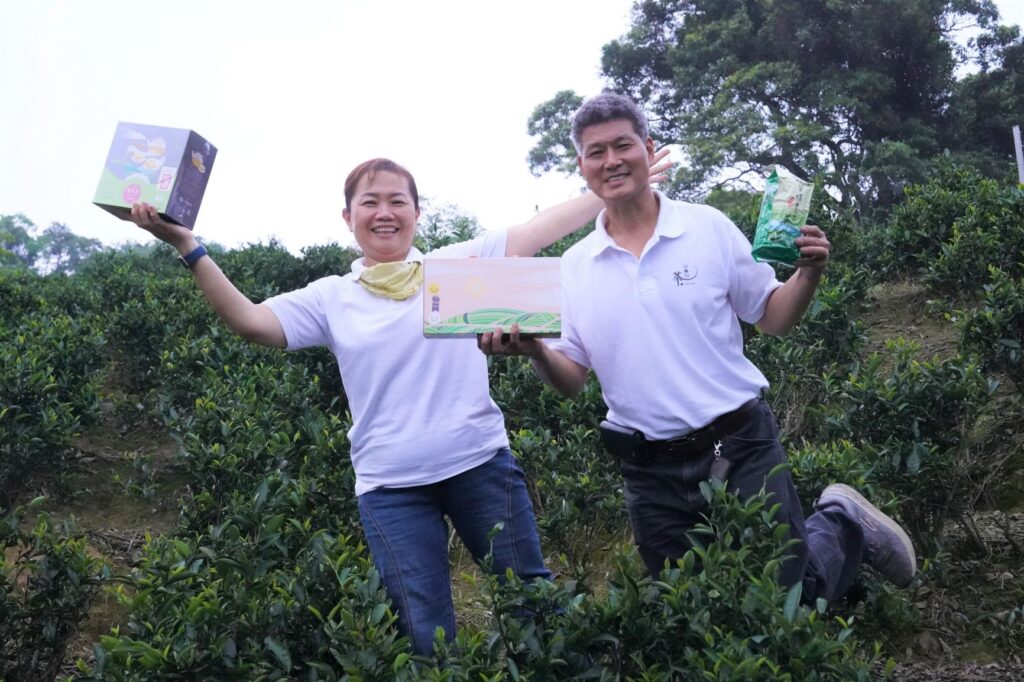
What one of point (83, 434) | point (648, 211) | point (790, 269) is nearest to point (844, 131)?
point (790, 269)

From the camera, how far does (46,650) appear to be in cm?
335

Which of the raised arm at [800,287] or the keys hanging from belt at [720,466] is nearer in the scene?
the raised arm at [800,287]

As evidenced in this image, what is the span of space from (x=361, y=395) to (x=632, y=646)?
1048mm

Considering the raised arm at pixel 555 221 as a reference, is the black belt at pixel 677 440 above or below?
below

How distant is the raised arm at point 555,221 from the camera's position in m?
3.04

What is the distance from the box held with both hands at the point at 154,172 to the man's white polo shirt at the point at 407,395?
39 centimetres

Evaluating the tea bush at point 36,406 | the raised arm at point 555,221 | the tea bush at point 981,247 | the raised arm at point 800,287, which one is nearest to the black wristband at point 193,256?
the raised arm at point 555,221

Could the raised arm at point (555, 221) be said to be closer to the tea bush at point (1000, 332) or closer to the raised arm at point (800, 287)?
the raised arm at point (800, 287)

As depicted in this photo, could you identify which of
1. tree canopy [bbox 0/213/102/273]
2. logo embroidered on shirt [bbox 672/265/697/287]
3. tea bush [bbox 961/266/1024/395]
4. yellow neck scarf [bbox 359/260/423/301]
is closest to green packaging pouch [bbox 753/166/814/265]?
logo embroidered on shirt [bbox 672/265/697/287]

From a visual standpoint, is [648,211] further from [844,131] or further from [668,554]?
[844,131]

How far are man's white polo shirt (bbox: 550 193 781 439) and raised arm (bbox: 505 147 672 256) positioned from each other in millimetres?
200

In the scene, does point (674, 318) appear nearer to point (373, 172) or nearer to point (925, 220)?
point (373, 172)

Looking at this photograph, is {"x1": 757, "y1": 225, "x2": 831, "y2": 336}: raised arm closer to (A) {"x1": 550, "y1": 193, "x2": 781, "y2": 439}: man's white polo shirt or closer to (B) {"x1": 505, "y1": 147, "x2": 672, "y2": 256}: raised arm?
(A) {"x1": 550, "y1": 193, "x2": 781, "y2": 439}: man's white polo shirt

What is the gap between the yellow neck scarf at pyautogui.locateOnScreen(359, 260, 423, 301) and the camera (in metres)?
2.84
